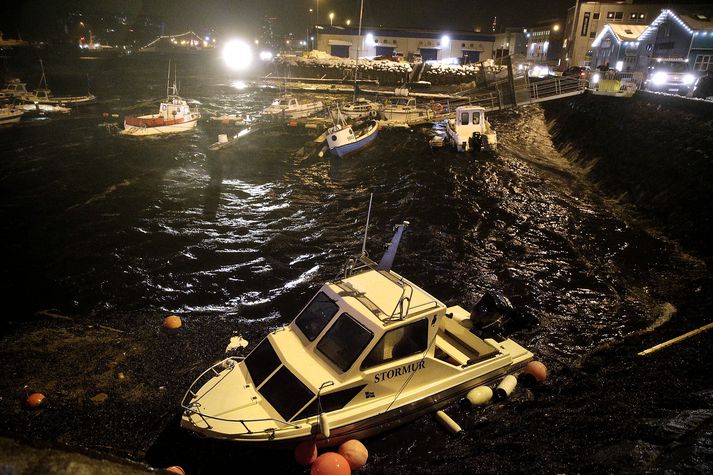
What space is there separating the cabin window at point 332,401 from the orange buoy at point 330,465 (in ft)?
2.08

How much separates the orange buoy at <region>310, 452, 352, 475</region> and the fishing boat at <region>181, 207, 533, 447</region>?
1.22ft

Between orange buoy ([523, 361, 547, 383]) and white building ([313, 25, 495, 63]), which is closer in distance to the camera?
orange buoy ([523, 361, 547, 383])

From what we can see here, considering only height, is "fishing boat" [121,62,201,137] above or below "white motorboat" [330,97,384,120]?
below

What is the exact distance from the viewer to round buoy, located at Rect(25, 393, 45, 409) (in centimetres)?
764

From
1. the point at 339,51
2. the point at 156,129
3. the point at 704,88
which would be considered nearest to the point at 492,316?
the point at 704,88

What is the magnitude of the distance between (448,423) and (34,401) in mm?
7905

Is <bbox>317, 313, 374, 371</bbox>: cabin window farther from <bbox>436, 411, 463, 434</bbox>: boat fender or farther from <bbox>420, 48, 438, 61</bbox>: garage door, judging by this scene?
<bbox>420, 48, 438, 61</bbox>: garage door

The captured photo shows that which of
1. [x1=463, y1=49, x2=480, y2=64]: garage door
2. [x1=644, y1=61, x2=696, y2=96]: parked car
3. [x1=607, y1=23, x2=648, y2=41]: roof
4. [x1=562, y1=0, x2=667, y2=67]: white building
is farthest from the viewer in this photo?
[x1=463, y1=49, x2=480, y2=64]: garage door

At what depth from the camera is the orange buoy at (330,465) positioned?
19.0 ft

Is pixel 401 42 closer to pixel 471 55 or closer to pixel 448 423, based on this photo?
pixel 471 55

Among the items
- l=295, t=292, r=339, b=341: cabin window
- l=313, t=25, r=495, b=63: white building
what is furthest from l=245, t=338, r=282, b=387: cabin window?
l=313, t=25, r=495, b=63: white building

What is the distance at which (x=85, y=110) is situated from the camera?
41.4 meters

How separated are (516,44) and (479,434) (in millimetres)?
98444

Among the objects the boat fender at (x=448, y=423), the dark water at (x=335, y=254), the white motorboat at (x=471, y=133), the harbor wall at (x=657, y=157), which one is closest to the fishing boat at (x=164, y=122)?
the dark water at (x=335, y=254)
